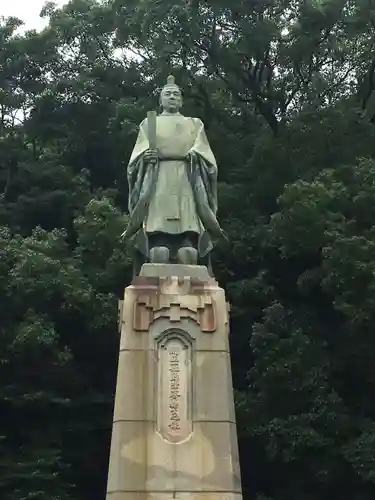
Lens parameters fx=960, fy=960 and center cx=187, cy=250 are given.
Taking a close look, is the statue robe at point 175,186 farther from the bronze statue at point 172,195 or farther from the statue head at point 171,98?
the statue head at point 171,98

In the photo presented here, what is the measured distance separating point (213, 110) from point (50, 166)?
127 inches

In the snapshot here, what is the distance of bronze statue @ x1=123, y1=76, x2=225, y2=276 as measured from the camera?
885cm

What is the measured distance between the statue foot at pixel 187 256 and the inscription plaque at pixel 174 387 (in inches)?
28.8

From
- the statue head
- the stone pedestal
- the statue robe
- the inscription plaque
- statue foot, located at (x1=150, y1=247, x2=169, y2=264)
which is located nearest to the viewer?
the stone pedestal

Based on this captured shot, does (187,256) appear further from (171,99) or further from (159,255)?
(171,99)

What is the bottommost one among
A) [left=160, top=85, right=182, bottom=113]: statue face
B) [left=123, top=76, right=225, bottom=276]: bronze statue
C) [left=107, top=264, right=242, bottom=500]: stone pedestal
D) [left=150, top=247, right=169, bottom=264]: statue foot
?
[left=107, top=264, right=242, bottom=500]: stone pedestal

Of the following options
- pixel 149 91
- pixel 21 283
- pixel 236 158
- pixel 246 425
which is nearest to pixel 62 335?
pixel 21 283

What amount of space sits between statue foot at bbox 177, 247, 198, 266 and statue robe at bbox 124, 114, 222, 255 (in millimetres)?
130

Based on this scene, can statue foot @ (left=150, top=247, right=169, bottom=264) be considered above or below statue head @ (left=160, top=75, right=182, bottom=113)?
below

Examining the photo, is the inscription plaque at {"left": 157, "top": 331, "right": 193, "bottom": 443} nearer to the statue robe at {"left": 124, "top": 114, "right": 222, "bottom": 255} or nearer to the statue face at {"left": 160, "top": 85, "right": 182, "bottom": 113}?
the statue robe at {"left": 124, "top": 114, "right": 222, "bottom": 255}

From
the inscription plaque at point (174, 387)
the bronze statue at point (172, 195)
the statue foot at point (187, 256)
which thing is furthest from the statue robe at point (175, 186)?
the inscription plaque at point (174, 387)

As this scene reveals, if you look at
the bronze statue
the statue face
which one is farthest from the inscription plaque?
the statue face

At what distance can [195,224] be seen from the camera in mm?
8891

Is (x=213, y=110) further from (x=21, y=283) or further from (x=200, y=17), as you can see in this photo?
(x=21, y=283)
